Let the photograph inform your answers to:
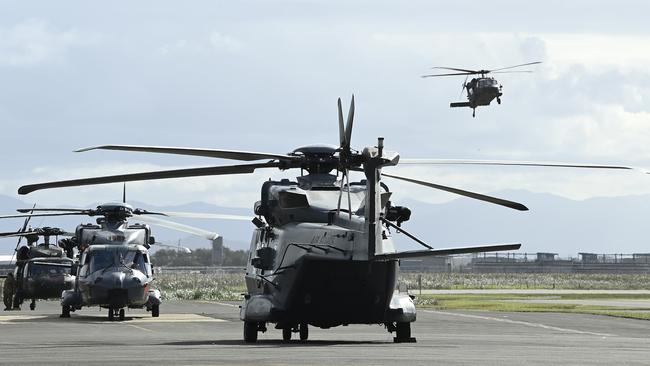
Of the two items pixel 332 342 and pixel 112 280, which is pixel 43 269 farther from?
pixel 332 342

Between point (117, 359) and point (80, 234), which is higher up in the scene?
point (80, 234)

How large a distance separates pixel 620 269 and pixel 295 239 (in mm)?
149147

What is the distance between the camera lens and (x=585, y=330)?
3838cm

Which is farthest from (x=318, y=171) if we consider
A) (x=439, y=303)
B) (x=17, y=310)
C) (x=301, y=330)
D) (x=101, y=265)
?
(x=439, y=303)

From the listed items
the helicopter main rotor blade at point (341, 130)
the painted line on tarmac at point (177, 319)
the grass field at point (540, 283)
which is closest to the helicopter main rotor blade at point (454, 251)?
the helicopter main rotor blade at point (341, 130)

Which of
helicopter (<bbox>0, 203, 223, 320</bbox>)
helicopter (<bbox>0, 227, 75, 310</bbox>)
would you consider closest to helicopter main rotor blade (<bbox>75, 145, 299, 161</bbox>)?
helicopter (<bbox>0, 203, 223, 320</bbox>)

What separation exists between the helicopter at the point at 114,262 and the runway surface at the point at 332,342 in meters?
0.86

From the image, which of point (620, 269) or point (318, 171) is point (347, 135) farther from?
point (620, 269)

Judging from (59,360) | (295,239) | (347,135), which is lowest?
(59,360)

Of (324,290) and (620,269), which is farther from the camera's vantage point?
(620,269)

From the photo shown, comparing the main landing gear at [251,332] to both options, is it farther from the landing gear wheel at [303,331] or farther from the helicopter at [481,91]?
the helicopter at [481,91]

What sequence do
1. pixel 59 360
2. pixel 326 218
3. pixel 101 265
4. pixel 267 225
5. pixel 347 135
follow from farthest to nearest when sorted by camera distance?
pixel 101 265, pixel 267 225, pixel 326 218, pixel 347 135, pixel 59 360

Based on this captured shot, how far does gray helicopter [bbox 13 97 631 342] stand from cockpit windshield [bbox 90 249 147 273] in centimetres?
1415

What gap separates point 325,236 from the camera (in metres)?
27.5
